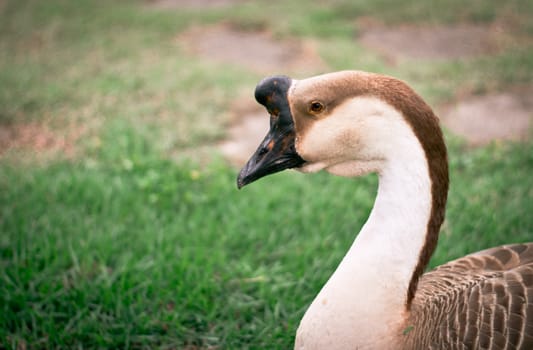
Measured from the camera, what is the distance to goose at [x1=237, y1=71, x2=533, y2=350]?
1.58 m

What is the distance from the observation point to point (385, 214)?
163 centimetres

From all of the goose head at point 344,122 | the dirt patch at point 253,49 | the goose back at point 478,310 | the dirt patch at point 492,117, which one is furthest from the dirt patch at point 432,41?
the goose head at point 344,122

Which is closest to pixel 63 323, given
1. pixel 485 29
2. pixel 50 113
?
pixel 50 113

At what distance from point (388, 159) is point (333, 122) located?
A: 236 mm

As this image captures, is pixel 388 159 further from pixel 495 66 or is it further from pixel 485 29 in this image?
pixel 485 29

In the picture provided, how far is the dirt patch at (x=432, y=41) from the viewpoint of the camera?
566cm

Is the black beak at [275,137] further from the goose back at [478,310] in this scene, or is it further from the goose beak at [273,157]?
the goose back at [478,310]

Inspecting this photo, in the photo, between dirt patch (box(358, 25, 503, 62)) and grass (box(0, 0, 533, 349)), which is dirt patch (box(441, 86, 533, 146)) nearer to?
grass (box(0, 0, 533, 349))

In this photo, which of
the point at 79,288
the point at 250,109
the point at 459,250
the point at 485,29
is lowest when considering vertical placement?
the point at 459,250

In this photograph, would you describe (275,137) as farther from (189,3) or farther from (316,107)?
(189,3)

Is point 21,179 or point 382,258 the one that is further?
point 21,179

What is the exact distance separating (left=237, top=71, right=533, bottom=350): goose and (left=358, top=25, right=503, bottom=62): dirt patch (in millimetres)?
4234

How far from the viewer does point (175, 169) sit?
12.1 ft

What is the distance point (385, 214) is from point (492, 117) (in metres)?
3.32
